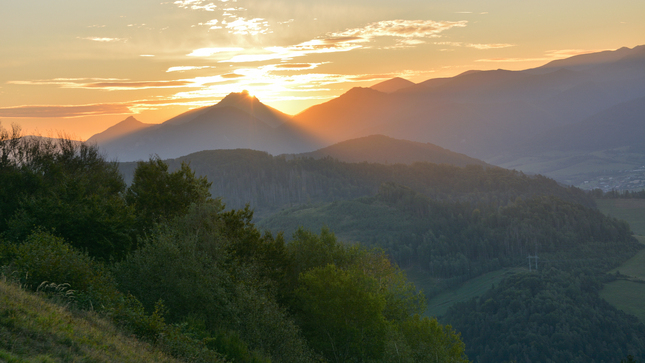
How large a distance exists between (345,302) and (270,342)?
9961 millimetres

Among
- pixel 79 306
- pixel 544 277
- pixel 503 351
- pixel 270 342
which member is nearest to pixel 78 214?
pixel 79 306

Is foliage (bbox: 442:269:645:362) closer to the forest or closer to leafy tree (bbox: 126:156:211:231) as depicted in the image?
the forest

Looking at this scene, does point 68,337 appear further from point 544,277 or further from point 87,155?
point 544,277

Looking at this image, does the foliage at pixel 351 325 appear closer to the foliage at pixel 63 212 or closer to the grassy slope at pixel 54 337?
the foliage at pixel 63 212

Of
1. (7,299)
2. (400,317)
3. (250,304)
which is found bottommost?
(400,317)

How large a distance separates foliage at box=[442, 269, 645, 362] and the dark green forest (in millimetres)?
128926

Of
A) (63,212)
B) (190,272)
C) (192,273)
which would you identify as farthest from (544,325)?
(63,212)

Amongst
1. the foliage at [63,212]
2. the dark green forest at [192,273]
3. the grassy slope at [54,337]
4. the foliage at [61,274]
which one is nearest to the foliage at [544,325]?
the dark green forest at [192,273]

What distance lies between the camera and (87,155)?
6531 centimetres

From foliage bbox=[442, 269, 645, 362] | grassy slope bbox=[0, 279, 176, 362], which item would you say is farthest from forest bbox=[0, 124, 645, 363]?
foliage bbox=[442, 269, 645, 362]

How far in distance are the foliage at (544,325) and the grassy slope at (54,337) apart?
6388 inches

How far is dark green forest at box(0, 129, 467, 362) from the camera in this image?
21.5 meters

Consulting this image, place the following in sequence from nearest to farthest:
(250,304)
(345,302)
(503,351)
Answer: (250,304)
(345,302)
(503,351)

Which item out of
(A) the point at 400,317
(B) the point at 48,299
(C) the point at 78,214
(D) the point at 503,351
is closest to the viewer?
(B) the point at 48,299
